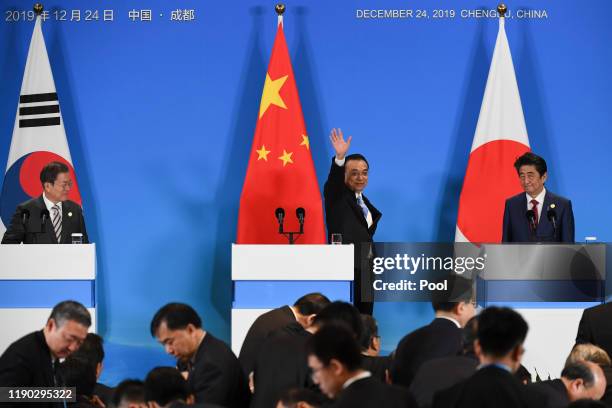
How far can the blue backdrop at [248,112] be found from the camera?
906 centimetres

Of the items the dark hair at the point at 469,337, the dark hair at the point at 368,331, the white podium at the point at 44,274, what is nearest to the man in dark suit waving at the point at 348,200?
the white podium at the point at 44,274

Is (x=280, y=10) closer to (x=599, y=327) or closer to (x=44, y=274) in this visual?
(x=44, y=274)

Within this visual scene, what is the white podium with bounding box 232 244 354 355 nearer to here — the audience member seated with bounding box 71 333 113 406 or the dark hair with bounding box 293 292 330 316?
the dark hair with bounding box 293 292 330 316

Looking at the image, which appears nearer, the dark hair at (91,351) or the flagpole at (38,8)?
the dark hair at (91,351)

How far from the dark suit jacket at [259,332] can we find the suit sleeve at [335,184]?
81.5 inches

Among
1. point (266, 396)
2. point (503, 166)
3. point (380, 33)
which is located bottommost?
point (266, 396)

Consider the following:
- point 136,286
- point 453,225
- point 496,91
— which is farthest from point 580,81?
point 136,286

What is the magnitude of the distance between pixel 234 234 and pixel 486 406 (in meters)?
5.89

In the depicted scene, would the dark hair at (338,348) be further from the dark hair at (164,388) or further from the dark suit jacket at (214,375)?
the dark suit jacket at (214,375)

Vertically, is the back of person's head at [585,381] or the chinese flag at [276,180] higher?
the chinese flag at [276,180]

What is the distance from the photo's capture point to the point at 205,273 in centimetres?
907

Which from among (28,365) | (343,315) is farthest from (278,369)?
(28,365)

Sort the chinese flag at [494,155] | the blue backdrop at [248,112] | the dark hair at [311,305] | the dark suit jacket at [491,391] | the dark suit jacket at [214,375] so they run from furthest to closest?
1. the blue backdrop at [248,112]
2. the chinese flag at [494,155]
3. the dark hair at [311,305]
4. the dark suit jacket at [214,375]
5. the dark suit jacket at [491,391]

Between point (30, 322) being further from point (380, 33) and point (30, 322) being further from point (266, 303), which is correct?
point (380, 33)
